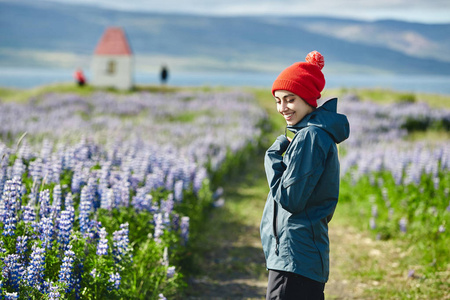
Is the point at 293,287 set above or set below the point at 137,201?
below

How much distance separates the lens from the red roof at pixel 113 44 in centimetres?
3369

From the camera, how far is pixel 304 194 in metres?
2.79

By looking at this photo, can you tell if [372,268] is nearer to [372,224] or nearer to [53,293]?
[372,224]

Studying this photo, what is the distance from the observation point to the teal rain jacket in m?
2.81

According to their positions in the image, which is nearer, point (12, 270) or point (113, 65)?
point (12, 270)

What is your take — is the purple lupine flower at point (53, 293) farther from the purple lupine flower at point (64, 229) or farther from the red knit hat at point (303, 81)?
the red knit hat at point (303, 81)

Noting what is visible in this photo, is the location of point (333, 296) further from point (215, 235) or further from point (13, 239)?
point (13, 239)

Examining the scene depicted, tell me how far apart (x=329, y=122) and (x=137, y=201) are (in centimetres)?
258

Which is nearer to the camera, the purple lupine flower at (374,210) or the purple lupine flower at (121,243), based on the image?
the purple lupine flower at (121,243)

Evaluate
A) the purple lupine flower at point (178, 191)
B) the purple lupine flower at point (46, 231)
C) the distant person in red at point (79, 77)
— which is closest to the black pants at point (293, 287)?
the purple lupine flower at point (46, 231)

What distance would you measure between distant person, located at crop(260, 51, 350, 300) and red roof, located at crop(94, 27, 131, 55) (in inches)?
1266

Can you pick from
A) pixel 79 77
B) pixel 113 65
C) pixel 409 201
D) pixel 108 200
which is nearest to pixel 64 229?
pixel 108 200

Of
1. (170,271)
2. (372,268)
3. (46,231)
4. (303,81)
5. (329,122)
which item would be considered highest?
(303,81)

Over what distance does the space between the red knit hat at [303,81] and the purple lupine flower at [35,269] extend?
78.1 inches
